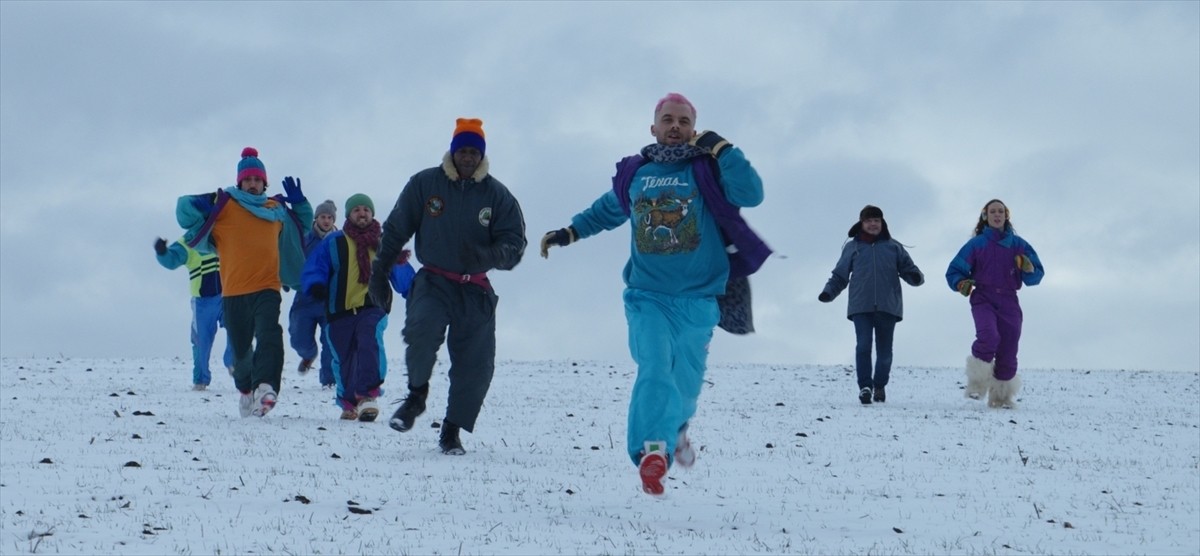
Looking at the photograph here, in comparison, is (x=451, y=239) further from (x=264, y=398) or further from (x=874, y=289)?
(x=874, y=289)

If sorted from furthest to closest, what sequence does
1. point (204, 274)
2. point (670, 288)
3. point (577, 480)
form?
point (204, 274), point (577, 480), point (670, 288)

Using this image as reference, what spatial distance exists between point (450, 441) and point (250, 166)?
4181 mm

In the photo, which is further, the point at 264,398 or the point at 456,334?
the point at 264,398

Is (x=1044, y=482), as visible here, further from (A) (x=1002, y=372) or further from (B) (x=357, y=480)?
(A) (x=1002, y=372)

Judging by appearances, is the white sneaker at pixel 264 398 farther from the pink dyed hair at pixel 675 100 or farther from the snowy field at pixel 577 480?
the pink dyed hair at pixel 675 100

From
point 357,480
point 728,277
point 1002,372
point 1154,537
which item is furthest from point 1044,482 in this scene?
point 1002,372

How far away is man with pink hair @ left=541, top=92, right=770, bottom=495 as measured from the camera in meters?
7.35

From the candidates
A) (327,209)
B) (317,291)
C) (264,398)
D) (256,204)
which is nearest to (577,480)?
(317,291)

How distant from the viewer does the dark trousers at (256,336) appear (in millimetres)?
12070

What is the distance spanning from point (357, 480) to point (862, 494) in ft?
11.2

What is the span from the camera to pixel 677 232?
24.5ft

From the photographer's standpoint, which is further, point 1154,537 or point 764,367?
point 764,367

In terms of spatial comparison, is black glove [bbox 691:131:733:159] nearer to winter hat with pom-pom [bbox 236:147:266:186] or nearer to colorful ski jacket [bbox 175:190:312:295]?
colorful ski jacket [bbox 175:190:312:295]

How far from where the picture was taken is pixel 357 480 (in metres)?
8.30
